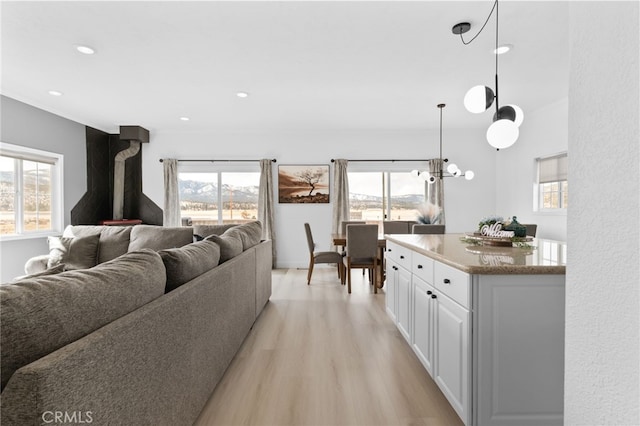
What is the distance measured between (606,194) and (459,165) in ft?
20.1

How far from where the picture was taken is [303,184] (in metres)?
6.16

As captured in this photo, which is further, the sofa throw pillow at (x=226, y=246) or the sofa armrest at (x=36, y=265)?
the sofa armrest at (x=36, y=265)

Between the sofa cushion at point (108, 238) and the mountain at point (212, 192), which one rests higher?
the mountain at point (212, 192)

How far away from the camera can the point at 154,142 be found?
242 inches

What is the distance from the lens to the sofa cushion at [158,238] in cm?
354

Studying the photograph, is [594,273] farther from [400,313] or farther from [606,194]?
[400,313]

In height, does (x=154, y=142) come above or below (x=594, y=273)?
above

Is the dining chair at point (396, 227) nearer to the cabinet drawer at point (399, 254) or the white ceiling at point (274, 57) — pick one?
the white ceiling at point (274, 57)

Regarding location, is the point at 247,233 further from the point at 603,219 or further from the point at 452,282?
the point at 603,219

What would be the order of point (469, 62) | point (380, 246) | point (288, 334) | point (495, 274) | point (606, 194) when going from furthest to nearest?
1. point (380, 246)
2. point (469, 62)
3. point (288, 334)
4. point (495, 274)
5. point (606, 194)

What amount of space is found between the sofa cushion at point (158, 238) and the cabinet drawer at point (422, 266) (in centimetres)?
257

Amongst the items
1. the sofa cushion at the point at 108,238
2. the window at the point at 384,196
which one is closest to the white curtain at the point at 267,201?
the window at the point at 384,196

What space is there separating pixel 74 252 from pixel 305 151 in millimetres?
3952

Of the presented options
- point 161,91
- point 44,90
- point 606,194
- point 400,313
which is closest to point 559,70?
point 400,313
